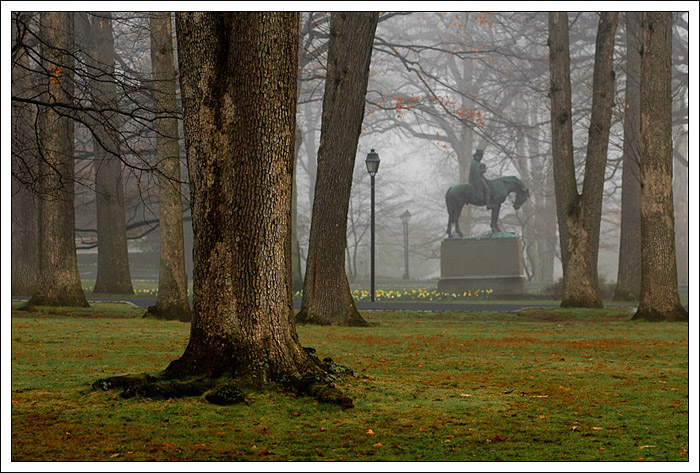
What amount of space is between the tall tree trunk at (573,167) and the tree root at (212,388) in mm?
13789

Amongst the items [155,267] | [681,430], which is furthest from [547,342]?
[155,267]

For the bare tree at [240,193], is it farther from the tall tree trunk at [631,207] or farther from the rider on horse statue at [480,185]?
the rider on horse statue at [480,185]

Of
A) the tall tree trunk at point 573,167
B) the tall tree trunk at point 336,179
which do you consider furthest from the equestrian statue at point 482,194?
the tall tree trunk at point 336,179

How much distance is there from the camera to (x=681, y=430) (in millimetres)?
6066

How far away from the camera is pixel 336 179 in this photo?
1446 cm

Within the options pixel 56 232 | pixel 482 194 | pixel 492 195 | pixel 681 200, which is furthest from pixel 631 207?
pixel 681 200

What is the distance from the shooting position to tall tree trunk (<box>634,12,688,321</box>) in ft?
53.3

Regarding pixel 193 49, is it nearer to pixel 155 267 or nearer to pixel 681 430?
pixel 681 430

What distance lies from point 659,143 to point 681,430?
11.6 meters

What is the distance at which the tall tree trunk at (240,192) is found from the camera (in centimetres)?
681

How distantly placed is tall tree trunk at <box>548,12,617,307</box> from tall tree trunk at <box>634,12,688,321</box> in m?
2.91

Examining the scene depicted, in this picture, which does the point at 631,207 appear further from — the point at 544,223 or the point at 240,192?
the point at 240,192

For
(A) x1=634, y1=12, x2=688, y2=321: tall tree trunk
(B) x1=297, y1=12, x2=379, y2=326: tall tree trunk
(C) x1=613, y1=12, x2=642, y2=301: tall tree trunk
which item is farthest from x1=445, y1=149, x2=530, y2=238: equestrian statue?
(B) x1=297, y1=12, x2=379, y2=326: tall tree trunk

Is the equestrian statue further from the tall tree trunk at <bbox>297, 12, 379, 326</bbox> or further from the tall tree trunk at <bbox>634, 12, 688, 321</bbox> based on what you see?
the tall tree trunk at <bbox>297, 12, 379, 326</bbox>
